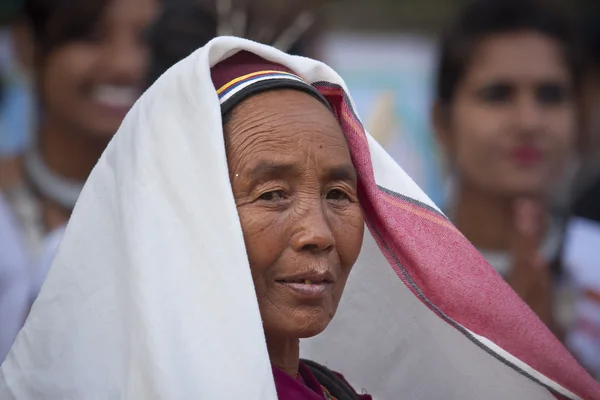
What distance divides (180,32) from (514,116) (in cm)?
194

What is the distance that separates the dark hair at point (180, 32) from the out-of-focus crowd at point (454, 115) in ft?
0.04

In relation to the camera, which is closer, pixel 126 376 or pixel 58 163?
pixel 126 376

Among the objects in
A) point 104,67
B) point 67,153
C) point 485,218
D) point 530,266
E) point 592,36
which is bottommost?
point 67,153

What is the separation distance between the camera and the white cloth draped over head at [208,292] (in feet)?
7.26

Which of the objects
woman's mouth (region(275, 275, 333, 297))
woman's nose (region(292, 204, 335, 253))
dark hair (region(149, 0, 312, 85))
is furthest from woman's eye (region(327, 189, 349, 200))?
dark hair (region(149, 0, 312, 85))

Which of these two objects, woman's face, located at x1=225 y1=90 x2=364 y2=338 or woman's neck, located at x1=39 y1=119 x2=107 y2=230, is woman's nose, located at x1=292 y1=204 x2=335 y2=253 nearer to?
woman's face, located at x1=225 y1=90 x2=364 y2=338

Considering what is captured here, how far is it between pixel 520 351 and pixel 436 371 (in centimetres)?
31

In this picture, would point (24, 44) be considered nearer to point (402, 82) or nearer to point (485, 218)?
point (402, 82)

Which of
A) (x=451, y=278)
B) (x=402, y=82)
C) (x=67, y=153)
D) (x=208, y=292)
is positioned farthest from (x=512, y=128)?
(x=208, y=292)

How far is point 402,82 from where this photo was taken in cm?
668

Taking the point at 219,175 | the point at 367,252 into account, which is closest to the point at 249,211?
the point at 219,175

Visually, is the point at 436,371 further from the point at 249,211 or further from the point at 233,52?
the point at 233,52

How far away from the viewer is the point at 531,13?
6.22m

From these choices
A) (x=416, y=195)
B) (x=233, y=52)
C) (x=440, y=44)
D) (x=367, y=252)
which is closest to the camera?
(x=233, y=52)
